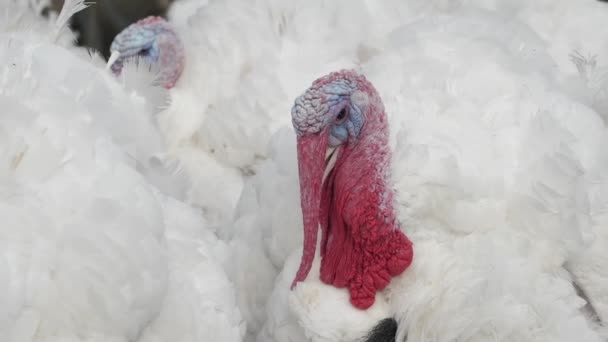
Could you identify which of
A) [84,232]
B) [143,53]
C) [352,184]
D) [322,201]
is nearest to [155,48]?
[143,53]

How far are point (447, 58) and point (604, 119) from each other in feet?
2.18

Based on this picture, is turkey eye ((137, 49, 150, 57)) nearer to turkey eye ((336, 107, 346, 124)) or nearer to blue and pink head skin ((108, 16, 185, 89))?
blue and pink head skin ((108, 16, 185, 89))

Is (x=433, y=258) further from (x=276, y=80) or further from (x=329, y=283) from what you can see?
(x=276, y=80)

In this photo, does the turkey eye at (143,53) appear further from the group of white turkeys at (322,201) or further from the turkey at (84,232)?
the turkey at (84,232)

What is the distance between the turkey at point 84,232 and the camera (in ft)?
8.75

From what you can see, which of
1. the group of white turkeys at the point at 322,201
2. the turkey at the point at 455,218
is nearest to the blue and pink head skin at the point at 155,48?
the group of white turkeys at the point at 322,201

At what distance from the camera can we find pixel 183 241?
3.29 metres

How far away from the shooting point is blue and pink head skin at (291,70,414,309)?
3205 millimetres

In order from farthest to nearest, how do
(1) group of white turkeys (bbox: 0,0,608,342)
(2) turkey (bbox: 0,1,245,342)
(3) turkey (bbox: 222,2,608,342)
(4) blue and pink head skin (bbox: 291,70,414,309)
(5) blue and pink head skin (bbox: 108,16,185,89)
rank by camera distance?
1. (5) blue and pink head skin (bbox: 108,16,185,89)
2. (4) blue and pink head skin (bbox: 291,70,414,309)
3. (3) turkey (bbox: 222,2,608,342)
4. (1) group of white turkeys (bbox: 0,0,608,342)
5. (2) turkey (bbox: 0,1,245,342)

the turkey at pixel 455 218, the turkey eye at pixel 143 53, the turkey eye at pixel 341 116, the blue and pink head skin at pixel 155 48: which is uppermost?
the turkey eye at pixel 341 116

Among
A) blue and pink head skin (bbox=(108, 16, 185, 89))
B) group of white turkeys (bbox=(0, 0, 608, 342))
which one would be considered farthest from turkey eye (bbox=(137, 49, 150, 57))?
group of white turkeys (bbox=(0, 0, 608, 342))

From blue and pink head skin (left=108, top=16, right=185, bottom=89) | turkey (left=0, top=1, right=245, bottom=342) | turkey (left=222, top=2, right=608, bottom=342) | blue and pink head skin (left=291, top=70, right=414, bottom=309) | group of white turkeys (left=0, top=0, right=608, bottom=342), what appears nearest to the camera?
turkey (left=0, top=1, right=245, bottom=342)

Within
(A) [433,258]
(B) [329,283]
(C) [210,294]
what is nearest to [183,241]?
(C) [210,294]

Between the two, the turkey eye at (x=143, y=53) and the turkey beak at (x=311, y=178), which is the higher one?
the turkey beak at (x=311, y=178)
